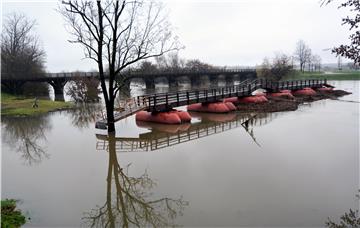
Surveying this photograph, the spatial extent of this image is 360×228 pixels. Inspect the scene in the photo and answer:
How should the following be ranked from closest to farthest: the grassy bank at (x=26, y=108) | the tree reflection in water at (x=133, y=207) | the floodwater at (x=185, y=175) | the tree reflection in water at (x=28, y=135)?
1. the tree reflection in water at (x=133, y=207)
2. the floodwater at (x=185, y=175)
3. the tree reflection in water at (x=28, y=135)
4. the grassy bank at (x=26, y=108)

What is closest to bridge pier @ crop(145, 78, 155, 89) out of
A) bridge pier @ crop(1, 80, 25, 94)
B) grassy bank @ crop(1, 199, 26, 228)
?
bridge pier @ crop(1, 80, 25, 94)

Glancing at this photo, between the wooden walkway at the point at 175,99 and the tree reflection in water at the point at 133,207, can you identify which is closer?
the tree reflection in water at the point at 133,207

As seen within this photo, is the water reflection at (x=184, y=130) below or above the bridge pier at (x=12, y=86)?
below

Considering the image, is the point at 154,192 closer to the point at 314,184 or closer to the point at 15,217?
the point at 15,217

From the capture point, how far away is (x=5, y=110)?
1286 inches

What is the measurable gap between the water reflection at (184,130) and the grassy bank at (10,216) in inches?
275

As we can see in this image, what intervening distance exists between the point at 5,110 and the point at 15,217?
2789cm

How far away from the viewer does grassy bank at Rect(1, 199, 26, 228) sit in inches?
309

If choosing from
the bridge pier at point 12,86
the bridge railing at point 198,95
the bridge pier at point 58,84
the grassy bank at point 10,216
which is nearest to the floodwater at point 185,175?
the grassy bank at point 10,216

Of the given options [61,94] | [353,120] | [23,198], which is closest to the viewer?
[23,198]

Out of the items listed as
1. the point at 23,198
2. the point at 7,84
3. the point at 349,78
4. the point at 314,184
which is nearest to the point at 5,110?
the point at 7,84

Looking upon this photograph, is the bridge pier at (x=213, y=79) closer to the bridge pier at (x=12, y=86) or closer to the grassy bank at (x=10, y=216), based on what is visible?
the bridge pier at (x=12, y=86)

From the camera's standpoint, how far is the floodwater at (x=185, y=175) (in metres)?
8.48

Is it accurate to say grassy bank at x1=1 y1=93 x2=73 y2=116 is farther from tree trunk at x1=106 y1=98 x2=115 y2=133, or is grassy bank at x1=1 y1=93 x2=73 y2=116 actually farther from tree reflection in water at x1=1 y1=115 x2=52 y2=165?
tree trunk at x1=106 y1=98 x2=115 y2=133
